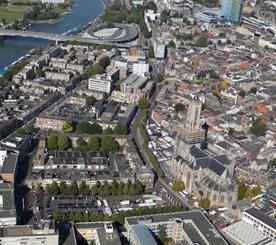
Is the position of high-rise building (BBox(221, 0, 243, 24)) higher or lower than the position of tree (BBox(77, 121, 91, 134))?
higher

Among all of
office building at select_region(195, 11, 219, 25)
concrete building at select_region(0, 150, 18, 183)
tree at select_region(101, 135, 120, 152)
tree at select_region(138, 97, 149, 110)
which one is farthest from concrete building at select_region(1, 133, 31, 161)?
office building at select_region(195, 11, 219, 25)

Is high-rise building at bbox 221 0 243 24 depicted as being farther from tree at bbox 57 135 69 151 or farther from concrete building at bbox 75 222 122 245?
concrete building at bbox 75 222 122 245

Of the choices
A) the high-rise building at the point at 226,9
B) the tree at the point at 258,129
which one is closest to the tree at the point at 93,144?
the tree at the point at 258,129

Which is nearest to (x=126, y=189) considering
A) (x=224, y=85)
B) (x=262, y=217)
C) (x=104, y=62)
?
(x=262, y=217)

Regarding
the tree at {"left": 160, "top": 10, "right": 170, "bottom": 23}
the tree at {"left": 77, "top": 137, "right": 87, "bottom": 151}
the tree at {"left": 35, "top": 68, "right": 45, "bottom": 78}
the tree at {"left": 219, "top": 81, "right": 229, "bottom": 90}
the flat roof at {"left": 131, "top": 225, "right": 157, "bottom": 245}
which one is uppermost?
the tree at {"left": 160, "top": 10, "right": 170, "bottom": 23}

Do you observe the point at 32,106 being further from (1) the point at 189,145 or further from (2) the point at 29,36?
(2) the point at 29,36

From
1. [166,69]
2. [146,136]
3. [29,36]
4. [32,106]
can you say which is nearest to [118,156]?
[146,136]

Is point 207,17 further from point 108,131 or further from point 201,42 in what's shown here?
point 108,131
